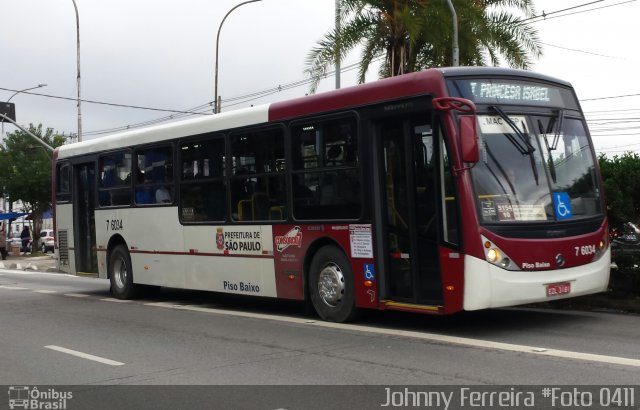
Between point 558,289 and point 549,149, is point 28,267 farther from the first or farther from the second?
point 558,289

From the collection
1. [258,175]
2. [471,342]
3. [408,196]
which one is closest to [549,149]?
[408,196]

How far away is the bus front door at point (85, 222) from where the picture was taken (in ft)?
52.3

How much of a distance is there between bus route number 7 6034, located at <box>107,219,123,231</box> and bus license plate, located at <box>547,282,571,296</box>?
8.89 meters

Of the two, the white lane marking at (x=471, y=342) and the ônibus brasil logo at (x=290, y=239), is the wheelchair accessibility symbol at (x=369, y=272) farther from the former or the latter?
the ônibus brasil logo at (x=290, y=239)

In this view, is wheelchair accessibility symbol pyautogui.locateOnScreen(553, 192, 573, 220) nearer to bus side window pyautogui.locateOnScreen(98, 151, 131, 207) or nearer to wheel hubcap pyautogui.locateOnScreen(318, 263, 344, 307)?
wheel hubcap pyautogui.locateOnScreen(318, 263, 344, 307)

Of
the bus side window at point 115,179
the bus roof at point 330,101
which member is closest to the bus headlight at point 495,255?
the bus roof at point 330,101

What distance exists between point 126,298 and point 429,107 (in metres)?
8.54

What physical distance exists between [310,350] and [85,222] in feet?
29.9

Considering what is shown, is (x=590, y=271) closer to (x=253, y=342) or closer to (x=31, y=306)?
(x=253, y=342)

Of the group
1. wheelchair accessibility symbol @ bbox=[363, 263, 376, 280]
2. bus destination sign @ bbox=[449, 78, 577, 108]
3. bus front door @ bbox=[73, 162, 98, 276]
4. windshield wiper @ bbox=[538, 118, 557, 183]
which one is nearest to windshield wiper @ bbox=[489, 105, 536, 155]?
bus destination sign @ bbox=[449, 78, 577, 108]

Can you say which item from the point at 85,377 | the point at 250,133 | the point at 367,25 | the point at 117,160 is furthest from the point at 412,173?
the point at 367,25

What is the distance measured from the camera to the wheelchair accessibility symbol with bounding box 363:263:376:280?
9602mm

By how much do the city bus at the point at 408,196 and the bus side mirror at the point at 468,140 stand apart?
15 millimetres

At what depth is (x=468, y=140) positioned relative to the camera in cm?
833
